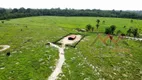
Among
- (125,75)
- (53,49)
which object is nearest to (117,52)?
(125,75)

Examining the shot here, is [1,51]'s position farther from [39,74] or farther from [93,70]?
[93,70]

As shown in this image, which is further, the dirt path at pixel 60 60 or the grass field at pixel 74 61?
the grass field at pixel 74 61

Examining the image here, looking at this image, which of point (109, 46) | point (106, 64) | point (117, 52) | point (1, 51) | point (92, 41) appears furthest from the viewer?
point (92, 41)

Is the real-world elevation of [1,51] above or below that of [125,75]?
above

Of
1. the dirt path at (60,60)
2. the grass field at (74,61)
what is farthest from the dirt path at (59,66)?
the grass field at (74,61)

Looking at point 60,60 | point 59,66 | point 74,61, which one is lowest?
point 74,61

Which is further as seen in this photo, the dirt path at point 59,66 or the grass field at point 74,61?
the grass field at point 74,61

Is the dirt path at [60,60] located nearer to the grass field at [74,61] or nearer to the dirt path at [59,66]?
the dirt path at [59,66]

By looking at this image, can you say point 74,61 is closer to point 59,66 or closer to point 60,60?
point 60,60

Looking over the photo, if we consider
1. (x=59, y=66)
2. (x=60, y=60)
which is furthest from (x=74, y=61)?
(x=59, y=66)

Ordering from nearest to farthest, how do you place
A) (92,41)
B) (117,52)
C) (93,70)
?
(93,70), (117,52), (92,41)

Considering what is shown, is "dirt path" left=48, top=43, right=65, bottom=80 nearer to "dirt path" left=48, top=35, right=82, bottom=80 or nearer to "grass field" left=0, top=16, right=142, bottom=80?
"dirt path" left=48, top=35, right=82, bottom=80
